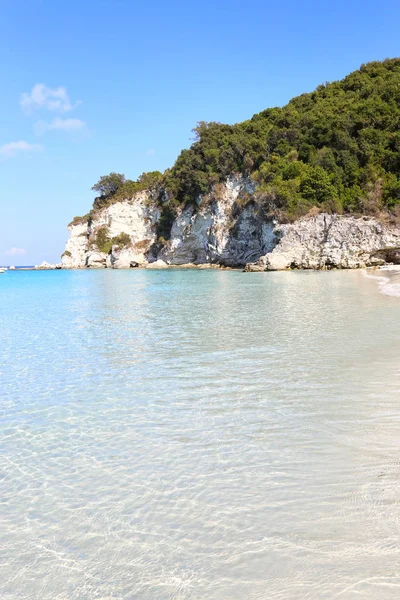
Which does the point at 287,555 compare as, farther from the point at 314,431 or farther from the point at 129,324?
the point at 129,324

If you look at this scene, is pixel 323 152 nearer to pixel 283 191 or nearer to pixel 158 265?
pixel 283 191

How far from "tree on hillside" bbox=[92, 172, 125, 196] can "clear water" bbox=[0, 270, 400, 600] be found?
2979 inches

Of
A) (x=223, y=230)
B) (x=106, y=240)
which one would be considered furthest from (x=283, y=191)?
(x=106, y=240)

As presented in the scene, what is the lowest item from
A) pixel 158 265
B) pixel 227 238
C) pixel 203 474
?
pixel 203 474

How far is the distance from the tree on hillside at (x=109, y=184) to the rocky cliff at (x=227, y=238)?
6.31 metres

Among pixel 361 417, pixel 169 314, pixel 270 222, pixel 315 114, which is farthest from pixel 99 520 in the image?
pixel 315 114

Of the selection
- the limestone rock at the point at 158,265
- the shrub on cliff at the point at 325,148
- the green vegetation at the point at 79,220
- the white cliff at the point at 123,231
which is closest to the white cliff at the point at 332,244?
the shrub on cliff at the point at 325,148

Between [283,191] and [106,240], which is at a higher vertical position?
[283,191]

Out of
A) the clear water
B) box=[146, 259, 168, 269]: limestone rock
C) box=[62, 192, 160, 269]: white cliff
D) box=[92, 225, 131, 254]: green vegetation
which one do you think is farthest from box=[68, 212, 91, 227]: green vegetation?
the clear water

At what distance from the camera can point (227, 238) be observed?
2115 inches

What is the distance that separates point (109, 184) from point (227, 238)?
117ft

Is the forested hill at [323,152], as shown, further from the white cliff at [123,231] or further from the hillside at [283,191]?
the white cliff at [123,231]

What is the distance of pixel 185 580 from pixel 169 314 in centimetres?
1149

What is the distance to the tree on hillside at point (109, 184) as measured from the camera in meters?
79.3
